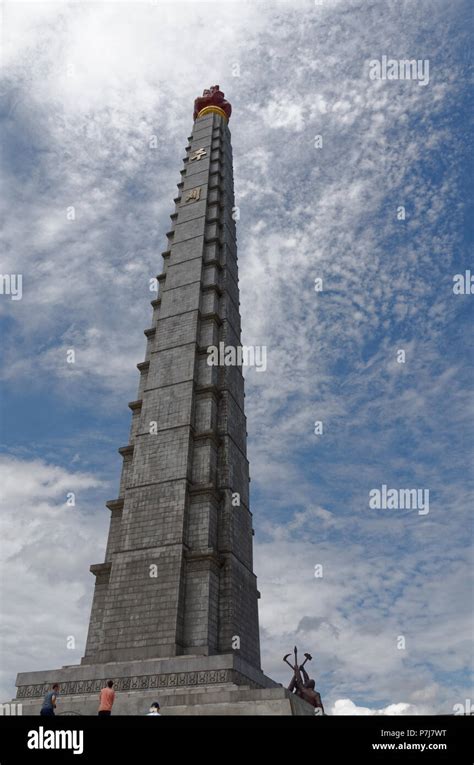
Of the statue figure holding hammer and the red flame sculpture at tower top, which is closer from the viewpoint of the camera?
the statue figure holding hammer

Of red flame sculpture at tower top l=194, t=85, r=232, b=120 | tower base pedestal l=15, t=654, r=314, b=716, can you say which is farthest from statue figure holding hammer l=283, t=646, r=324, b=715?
red flame sculpture at tower top l=194, t=85, r=232, b=120

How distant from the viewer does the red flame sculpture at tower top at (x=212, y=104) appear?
4681cm

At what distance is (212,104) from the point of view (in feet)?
156

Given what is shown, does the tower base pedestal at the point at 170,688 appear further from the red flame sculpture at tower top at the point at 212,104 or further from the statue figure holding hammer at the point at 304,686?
the red flame sculpture at tower top at the point at 212,104

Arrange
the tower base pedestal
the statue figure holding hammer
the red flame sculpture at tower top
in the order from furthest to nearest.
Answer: the red flame sculpture at tower top < the statue figure holding hammer < the tower base pedestal

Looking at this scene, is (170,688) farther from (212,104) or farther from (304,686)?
(212,104)

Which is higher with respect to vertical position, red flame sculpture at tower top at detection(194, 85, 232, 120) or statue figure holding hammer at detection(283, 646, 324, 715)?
red flame sculpture at tower top at detection(194, 85, 232, 120)

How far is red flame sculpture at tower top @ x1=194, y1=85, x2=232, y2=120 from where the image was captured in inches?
1843

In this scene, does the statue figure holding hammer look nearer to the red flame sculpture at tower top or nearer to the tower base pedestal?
the tower base pedestal

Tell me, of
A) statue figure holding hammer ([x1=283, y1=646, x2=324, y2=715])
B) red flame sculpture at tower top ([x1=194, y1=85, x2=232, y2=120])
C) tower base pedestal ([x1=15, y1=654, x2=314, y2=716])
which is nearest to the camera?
tower base pedestal ([x1=15, y1=654, x2=314, y2=716])

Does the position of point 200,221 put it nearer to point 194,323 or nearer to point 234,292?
point 234,292

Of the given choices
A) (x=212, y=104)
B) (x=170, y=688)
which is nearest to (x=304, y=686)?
(x=170, y=688)

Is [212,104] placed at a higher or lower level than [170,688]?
higher
